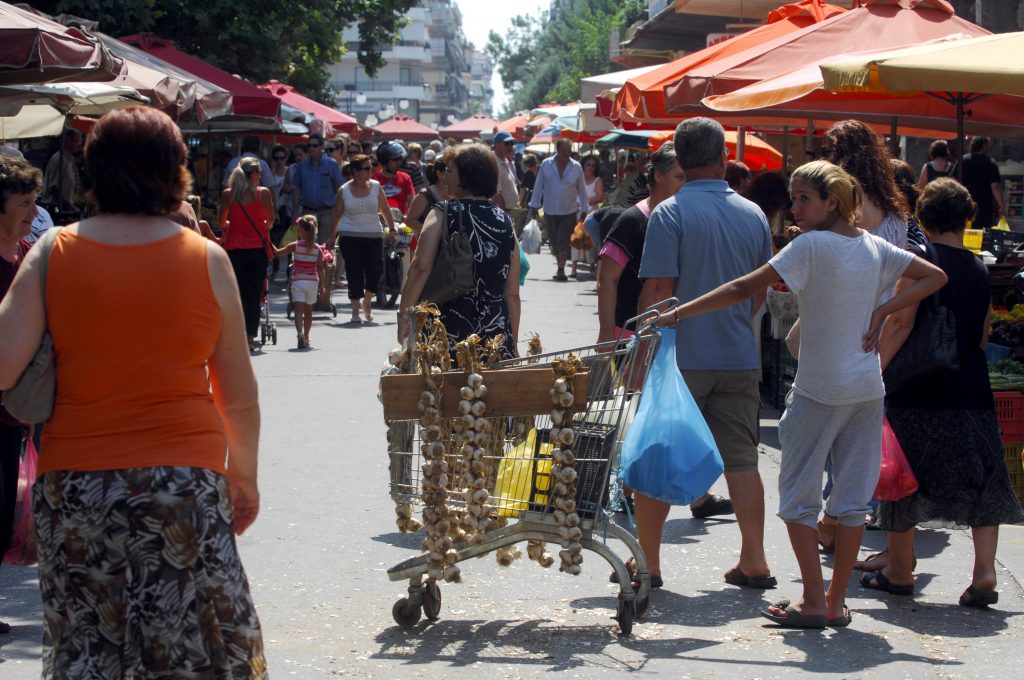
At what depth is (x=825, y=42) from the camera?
1080 centimetres

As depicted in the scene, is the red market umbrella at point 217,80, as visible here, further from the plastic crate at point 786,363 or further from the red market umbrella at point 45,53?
the plastic crate at point 786,363

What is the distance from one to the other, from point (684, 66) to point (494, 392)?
310 inches

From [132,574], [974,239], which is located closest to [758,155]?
[974,239]

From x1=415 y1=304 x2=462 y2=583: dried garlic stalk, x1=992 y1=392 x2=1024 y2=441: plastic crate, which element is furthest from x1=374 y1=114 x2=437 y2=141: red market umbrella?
x1=415 y1=304 x2=462 y2=583: dried garlic stalk

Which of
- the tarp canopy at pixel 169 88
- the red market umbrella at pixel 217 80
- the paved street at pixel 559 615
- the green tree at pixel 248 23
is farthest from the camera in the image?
the green tree at pixel 248 23

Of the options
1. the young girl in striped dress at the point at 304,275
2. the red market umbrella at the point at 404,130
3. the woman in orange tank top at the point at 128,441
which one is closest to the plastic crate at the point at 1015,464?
the woman in orange tank top at the point at 128,441

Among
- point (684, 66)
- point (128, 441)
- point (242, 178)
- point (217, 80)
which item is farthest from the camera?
point (217, 80)

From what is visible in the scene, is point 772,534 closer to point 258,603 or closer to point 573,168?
point 258,603

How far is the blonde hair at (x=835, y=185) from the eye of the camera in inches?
207

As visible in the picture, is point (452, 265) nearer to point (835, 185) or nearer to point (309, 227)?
point (835, 185)

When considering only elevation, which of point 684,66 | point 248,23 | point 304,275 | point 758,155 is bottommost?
point 304,275

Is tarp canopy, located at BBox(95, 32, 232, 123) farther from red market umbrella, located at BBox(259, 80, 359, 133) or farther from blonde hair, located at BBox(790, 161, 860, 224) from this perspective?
red market umbrella, located at BBox(259, 80, 359, 133)

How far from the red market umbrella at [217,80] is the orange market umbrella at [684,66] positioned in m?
6.36

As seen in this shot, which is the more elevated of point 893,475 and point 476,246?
point 476,246
